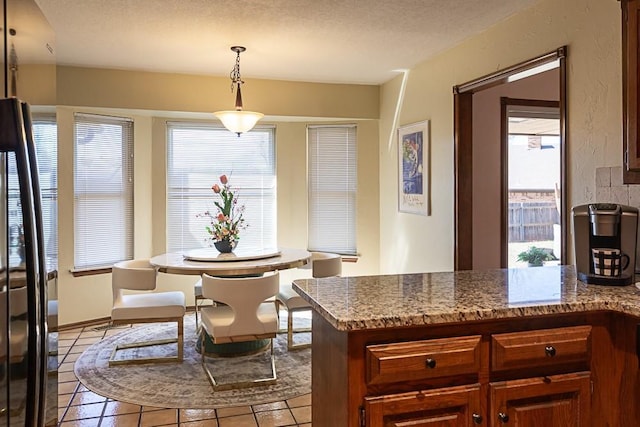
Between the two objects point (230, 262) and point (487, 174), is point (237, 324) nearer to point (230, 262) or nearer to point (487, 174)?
point (230, 262)

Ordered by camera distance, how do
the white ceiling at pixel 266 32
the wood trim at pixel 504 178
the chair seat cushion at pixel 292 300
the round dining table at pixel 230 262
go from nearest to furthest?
the white ceiling at pixel 266 32 < the round dining table at pixel 230 262 < the chair seat cushion at pixel 292 300 < the wood trim at pixel 504 178

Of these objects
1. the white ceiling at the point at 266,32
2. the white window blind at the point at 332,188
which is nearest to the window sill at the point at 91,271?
the white ceiling at the point at 266,32

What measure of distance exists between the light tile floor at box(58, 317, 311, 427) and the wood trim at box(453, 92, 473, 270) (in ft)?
5.43

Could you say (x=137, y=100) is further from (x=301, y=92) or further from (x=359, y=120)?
(x=359, y=120)

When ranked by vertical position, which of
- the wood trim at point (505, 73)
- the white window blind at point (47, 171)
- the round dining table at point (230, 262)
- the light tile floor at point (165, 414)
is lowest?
the light tile floor at point (165, 414)

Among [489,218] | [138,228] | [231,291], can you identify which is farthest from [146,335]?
[489,218]

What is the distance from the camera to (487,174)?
444 centimetres

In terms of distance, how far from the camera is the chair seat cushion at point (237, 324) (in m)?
3.32

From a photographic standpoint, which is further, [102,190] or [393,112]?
[393,112]

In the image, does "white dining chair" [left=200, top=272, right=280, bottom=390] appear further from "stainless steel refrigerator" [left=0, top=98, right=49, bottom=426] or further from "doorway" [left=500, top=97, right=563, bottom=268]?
"doorway" [left=500, top=97, right=563, bottom=268]

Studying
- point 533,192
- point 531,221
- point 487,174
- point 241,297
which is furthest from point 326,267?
point 533,192

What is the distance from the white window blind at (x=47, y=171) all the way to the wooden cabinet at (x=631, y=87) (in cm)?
211

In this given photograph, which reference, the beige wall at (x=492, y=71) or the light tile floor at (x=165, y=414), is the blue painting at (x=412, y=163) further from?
the light tile floor at (x=165, y=414)

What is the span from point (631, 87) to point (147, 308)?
125 inches
